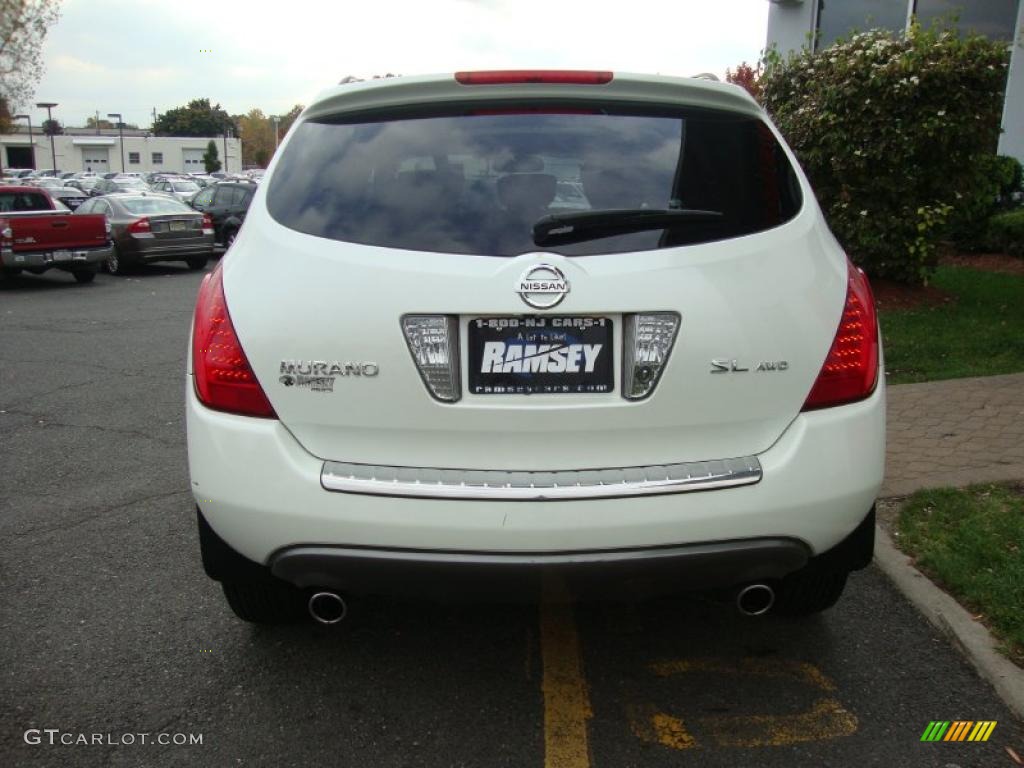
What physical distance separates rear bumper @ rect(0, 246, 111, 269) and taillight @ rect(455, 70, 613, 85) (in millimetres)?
15090

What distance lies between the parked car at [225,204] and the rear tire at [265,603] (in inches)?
757

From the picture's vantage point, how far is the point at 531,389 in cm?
249

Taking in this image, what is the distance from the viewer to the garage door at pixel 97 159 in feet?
364

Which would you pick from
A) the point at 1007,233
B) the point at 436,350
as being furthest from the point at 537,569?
the point at 1007,233

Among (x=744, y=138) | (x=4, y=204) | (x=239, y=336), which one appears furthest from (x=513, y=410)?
(x=4, y=204)

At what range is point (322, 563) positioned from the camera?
8.25 feet

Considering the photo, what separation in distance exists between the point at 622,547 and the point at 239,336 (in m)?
1.19

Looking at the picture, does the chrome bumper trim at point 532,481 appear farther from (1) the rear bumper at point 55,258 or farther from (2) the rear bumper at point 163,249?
(2) the rear bumper at point 163,249

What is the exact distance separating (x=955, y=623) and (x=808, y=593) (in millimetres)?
596

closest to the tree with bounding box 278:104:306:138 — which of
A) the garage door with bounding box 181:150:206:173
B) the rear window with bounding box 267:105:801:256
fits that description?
the rear window with bounding box 267:105:801:256

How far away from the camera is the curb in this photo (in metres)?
2.96

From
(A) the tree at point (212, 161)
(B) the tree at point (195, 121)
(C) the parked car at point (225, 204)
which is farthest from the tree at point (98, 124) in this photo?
(C) the parked car at point (225, 204)

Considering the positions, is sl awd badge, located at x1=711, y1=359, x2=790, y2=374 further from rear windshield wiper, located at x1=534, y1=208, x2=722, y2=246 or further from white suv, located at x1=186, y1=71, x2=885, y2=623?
rear windshield wiper, located at x1=534, y1=208, x2=722, y2=246

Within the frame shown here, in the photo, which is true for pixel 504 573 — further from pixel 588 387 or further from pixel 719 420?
pixel 719 420
